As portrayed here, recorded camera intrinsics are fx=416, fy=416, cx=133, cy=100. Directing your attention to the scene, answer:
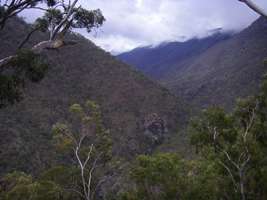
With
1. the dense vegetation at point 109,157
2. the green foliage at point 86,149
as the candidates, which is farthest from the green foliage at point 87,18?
the green foliage at point 86,149

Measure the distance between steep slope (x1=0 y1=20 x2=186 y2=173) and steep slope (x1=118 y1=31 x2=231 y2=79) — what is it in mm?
80662

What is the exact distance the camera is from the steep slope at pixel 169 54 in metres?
151

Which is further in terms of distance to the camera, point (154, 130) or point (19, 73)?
point (154, 130)

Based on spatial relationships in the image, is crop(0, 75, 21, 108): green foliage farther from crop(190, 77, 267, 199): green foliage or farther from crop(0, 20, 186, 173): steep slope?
crop(0, 20, 186, 173): steep slope

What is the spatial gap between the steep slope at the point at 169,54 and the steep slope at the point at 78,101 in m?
80.7

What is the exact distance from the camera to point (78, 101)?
46250mm

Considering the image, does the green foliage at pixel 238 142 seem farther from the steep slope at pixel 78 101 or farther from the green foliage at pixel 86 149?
the steep slope at pixel 78 101

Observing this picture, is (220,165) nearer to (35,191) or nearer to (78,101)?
(35,191)

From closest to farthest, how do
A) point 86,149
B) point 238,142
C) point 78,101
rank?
point 238,142 < point 86,149 < point 78,101

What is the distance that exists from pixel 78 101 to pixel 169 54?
435ft

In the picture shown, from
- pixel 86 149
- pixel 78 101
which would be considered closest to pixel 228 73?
pixel 78 101

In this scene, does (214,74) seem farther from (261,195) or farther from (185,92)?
(261,195)

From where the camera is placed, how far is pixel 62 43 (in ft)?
27.8

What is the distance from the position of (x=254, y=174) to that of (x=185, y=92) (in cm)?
7493
